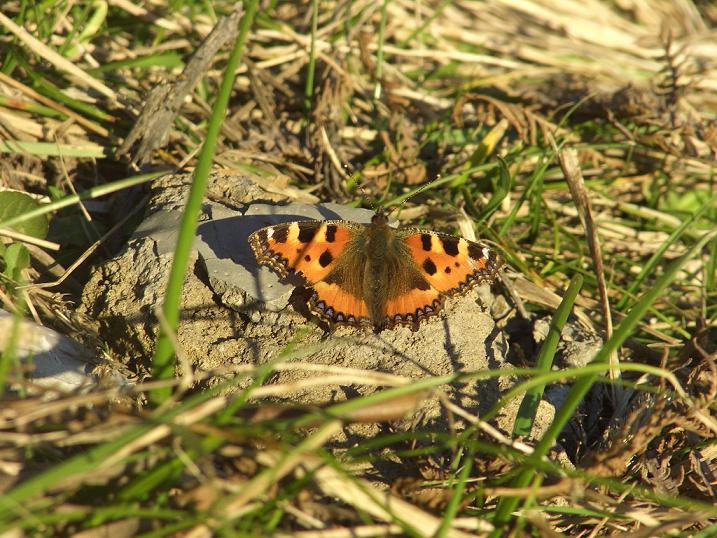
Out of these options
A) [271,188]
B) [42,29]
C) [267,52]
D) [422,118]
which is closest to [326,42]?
[267,52]

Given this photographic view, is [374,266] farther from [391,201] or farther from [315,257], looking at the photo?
[391,201]

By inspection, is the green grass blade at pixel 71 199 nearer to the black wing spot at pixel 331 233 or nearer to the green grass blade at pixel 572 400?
the black wing spot at pixel 331 233

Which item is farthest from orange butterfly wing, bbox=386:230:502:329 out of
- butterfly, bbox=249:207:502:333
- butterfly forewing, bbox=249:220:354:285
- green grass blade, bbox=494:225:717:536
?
green grass blade, bbox=494:225:717:536

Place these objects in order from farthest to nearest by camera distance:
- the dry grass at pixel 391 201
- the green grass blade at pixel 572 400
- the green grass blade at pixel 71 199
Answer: the green grass blade at pixel 71 199, the green grass blade at pixel 572 400, the dry grass at pixel 391 201

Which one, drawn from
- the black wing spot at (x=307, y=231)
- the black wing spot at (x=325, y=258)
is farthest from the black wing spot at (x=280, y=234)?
the black wing spot at (x=325, y=258)

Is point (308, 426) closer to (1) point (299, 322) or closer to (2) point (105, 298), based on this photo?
(1) point (299, 322)

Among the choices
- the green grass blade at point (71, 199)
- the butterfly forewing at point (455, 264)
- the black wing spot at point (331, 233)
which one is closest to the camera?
the green grass blade at point (71, 199)

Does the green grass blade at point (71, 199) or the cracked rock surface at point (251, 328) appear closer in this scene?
the green grass blade at point (71, 199)

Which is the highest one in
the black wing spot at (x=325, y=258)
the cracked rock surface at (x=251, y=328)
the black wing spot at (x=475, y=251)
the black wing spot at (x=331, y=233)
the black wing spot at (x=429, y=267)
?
the black wing spot at (x=475, y=251)
